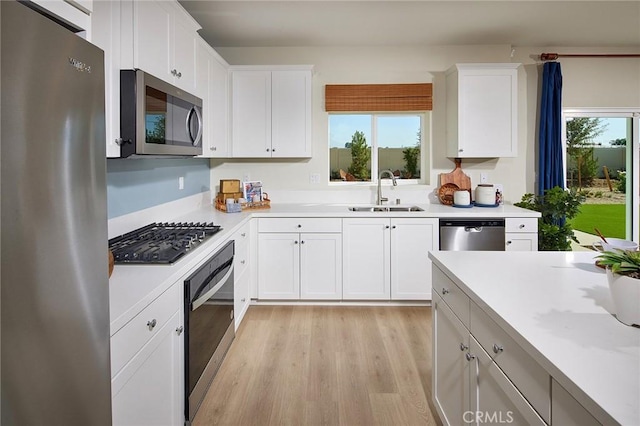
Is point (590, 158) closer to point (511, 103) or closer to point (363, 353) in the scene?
point (511, 103)

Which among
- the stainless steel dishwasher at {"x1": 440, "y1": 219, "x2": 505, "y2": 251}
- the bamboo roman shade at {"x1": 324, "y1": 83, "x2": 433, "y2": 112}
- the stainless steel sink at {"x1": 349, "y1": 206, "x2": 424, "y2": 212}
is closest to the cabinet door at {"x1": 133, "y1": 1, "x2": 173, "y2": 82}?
the bamboo roman shade at {"x1": 324, "y1": 83, "x2": 433, "y2": 112}

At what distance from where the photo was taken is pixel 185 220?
11.0 feet

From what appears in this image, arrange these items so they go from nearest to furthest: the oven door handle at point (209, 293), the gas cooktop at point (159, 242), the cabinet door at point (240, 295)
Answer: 1. the gas cooktop at point (159, 242)
2. the oven door handle at point (209, 293)
3. the cabinet door at point (240, 295)

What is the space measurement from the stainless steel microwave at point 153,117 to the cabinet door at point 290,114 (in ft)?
4.70

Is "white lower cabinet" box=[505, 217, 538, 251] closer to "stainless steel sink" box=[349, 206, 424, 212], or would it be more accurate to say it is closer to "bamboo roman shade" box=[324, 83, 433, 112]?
"stainless steel sink" box=[349, 206, 424, 212]

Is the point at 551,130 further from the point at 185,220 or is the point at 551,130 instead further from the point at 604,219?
the point at 185,220

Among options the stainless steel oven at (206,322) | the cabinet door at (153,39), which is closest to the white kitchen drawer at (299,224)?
the stainless steel oven at (206,322)

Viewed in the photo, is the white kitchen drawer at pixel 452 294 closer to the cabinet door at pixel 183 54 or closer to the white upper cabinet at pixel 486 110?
the cabinet door at pixel 183 54

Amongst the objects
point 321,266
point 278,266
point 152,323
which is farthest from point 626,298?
point 278,266

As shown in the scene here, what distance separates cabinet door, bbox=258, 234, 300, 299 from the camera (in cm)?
A: 390

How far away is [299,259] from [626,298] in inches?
116

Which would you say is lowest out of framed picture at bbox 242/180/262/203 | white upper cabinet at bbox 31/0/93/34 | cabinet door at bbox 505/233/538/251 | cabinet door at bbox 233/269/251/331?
cabinet door at bbox 233/269/251/331

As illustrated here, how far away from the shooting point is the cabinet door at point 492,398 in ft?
3.72

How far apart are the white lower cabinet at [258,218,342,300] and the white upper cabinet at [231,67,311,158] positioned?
2.45 feet
